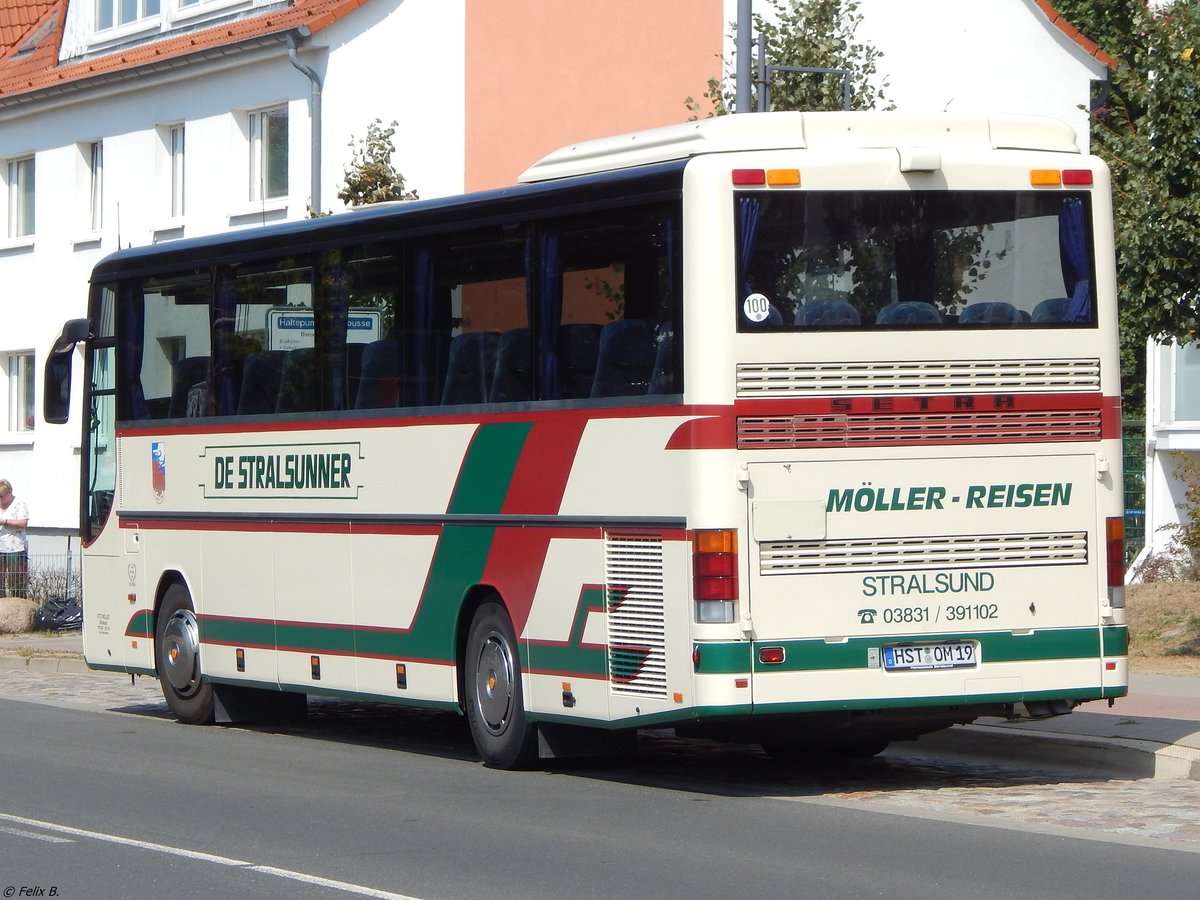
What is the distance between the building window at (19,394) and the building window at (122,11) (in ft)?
18.8

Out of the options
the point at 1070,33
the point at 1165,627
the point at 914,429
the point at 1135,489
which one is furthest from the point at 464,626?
the point at 1070,33

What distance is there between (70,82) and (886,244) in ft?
83.5

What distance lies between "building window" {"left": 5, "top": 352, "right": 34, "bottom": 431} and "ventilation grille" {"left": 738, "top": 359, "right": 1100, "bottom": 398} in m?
26.4

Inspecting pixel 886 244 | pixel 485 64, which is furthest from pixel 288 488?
pixel 485 64

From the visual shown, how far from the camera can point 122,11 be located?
35.8 metres

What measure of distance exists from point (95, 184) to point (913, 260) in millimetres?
25858

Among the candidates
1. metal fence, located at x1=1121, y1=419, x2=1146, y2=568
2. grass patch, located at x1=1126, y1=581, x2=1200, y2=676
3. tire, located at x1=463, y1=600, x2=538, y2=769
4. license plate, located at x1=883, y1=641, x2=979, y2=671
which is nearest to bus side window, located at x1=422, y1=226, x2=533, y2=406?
tire, located at x1=463, y1=600, x2=538, y2=769

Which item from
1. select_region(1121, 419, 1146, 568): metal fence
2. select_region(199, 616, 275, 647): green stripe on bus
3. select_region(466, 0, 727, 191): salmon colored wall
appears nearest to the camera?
select_region(199, 616, 275, 647): green stripe on bus

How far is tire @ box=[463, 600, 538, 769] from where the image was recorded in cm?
1277

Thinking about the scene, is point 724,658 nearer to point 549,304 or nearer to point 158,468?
point 549,304

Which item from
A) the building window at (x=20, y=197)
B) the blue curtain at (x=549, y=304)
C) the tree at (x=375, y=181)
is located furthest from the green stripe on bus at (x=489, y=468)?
the building window at (x=20, y=197)

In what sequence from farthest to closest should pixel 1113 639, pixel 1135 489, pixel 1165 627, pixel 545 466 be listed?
pixel 1135 489 → pixel 1165 627 → pixel 545 466 → pixel 1113 639

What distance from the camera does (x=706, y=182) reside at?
1128 centimetres

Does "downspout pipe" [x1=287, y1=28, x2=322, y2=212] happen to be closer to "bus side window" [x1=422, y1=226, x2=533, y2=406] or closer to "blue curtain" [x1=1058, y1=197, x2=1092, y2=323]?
"bus side window" [x1=422, y1=226, x2=533, y2=406]
